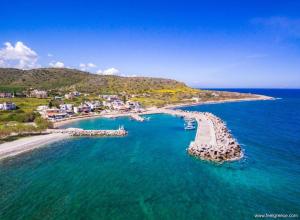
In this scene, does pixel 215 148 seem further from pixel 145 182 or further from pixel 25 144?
pixel 25 144

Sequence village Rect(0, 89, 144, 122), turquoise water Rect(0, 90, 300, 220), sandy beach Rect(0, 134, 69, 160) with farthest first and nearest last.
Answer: village Rect(0, 89, 144, 122), sandy beach Rect(0, 134, 69, 160), turquoise water Rect(0, 90, 300, 220)

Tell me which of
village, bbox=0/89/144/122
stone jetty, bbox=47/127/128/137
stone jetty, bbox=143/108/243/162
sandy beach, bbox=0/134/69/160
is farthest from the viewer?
village, bbox=0/89/144/122

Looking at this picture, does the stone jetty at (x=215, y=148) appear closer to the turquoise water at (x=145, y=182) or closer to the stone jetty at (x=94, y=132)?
the turquoise water at (x=145, y=182)

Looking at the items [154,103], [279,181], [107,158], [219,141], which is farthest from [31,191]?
[154,103]

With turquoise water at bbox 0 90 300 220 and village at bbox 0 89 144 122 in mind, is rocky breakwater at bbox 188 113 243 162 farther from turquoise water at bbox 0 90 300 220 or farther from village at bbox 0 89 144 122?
village at bbox 0 89 144 122

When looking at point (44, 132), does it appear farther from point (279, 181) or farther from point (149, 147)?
point (279, 181)

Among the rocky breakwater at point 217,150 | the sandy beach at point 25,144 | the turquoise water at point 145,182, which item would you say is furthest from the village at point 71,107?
the rocky breakwater at point 217,150

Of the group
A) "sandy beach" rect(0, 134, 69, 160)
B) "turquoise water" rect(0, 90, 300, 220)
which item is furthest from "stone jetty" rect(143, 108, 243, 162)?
"sandy beach" rect(0, 134, 69, 160)

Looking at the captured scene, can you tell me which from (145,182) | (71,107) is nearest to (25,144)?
(145,182)
